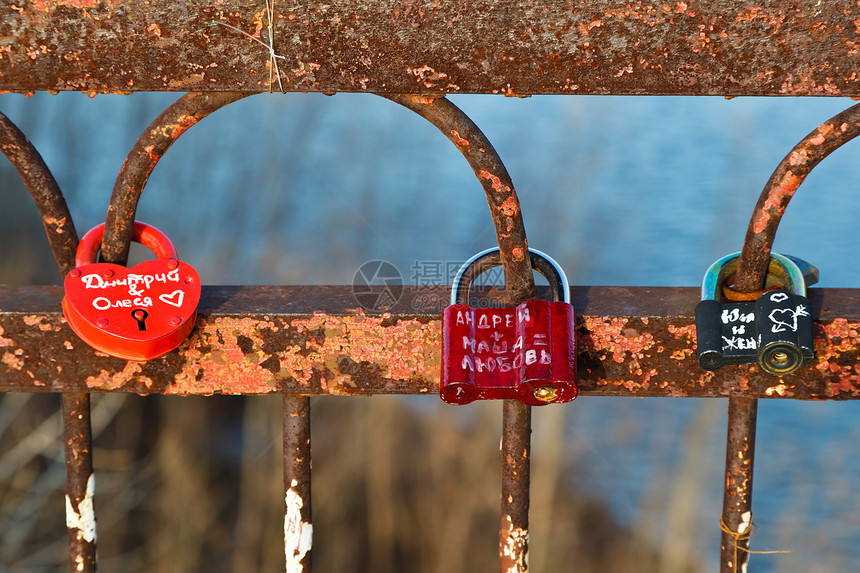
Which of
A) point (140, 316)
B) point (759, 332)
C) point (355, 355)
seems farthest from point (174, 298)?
point (759, 332)

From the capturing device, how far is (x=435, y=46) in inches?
18.0

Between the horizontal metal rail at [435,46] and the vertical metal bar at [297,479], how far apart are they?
26 centimetres

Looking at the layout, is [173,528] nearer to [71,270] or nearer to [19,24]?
[71,270]

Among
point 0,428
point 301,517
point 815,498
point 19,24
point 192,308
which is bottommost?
point 301,517

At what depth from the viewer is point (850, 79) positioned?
45 cm

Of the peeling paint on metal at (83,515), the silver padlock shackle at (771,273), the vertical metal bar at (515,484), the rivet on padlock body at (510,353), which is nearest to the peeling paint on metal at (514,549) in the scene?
the vertical metal bar at (515,484)

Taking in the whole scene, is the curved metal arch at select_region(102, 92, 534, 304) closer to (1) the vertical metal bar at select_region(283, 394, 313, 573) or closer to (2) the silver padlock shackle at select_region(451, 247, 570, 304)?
(2) the silver padlock shackle at select_region(451, 247, 570, 304)

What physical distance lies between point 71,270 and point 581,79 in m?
0.38

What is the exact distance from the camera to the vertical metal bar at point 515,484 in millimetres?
599

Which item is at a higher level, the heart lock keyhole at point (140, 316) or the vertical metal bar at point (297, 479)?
the heart lock keyhole at point (140, 316)

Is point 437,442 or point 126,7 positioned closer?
point 126,7

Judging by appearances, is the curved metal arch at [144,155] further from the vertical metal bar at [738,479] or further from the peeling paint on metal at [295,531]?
the vertical metal bar at [738,479]

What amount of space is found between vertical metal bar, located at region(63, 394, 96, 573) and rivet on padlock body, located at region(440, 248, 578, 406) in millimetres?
308

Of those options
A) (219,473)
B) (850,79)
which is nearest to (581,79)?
(850,79)
